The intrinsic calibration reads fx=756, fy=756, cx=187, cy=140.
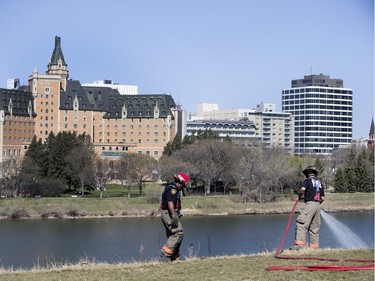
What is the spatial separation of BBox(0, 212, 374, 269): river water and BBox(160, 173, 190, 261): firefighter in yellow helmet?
50.6 feet

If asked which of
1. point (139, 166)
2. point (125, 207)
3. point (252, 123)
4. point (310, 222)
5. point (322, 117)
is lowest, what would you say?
point (125, 207)

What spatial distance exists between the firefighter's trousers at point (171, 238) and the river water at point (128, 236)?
15409mm

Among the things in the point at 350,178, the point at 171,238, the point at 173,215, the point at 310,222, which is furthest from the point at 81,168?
the point at 173,215

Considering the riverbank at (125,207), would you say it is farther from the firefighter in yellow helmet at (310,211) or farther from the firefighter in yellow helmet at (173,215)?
the firefighter in yellow helmet at (173,215)

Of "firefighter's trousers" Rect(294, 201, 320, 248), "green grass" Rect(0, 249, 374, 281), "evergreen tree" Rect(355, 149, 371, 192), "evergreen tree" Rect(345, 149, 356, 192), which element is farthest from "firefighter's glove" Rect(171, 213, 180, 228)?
"evergreen tree" Rect(355, 149, 371, 192)

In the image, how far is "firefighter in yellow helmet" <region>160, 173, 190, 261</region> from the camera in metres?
13.5

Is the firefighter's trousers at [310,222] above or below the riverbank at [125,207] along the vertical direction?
above

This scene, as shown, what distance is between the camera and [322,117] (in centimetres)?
17925

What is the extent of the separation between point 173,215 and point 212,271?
202 centimetres

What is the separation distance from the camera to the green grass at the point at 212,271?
10867 mm

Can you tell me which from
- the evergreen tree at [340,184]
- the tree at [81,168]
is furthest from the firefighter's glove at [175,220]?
the evergreen tree at [340,184]

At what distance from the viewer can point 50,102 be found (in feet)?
368

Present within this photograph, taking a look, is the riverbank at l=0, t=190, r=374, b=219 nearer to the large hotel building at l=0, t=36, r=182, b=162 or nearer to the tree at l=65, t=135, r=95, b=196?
the tree at l=65, t=135, r=95, b=196

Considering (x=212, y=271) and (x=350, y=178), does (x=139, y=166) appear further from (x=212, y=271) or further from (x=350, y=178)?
(x=212, y=271)
